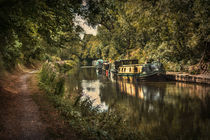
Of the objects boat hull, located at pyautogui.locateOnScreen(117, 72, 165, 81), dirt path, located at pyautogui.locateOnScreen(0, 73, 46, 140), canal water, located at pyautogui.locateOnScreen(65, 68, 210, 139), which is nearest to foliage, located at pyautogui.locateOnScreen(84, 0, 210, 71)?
boat hull, located at pyautogui.locateOnScreen(117, 72, 165, 81)

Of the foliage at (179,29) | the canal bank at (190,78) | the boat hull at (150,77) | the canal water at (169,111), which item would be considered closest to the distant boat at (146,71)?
the boat hull at (150,77)

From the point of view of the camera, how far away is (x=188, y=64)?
26.0 m

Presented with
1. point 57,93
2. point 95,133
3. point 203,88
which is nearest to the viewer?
point 95,133

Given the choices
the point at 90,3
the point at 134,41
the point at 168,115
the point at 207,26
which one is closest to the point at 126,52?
the point at 134,41

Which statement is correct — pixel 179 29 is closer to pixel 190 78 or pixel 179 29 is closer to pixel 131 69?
pixel 190 78

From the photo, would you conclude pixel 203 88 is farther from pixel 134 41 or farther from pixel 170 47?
pixel 134 41

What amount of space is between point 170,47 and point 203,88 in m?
9.04

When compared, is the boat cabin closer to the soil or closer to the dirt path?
the soil

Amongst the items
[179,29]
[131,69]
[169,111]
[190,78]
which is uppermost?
[179,29]

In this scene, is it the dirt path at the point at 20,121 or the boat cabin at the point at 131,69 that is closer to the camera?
the dirt path at the point at 20,121

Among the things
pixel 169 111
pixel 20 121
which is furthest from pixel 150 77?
pixel 20 121

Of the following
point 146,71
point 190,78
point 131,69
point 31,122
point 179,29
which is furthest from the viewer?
point 131,69

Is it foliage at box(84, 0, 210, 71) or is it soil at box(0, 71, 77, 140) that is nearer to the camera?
soil at box(0, 71, 77, 140)

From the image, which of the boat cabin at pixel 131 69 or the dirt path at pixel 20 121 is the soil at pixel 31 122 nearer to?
the dirt path at pixel 20 121
